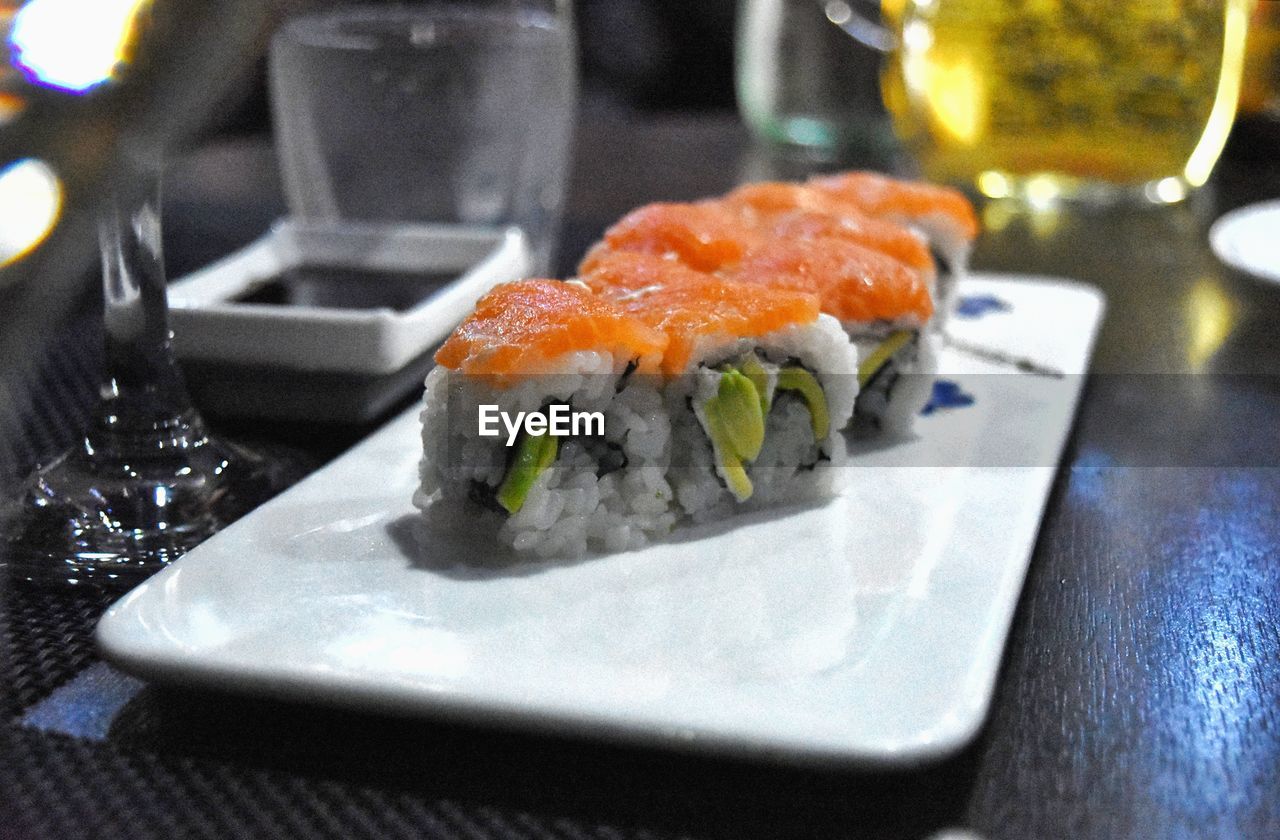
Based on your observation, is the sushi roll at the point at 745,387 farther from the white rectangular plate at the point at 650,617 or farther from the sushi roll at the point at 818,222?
the sushi roll at the point at 818,222

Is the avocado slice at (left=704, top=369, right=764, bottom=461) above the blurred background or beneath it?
above

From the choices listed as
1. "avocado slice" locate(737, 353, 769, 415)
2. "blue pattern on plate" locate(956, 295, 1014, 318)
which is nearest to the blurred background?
"avocado slice" locate(737, 353, 769, 415)

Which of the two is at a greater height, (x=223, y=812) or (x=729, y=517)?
(x=223, y=812)

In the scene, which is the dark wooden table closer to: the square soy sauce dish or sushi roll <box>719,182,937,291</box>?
sushi roll <box>719,182,937,291</box>

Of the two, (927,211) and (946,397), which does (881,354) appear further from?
(927,211)

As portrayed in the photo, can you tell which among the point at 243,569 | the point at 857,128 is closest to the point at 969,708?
the point at 243,569

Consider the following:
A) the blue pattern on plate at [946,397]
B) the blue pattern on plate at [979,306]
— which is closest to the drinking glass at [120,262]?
the blue pattern on plate at [946,397]

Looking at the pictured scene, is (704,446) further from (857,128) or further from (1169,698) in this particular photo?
(857,128)
